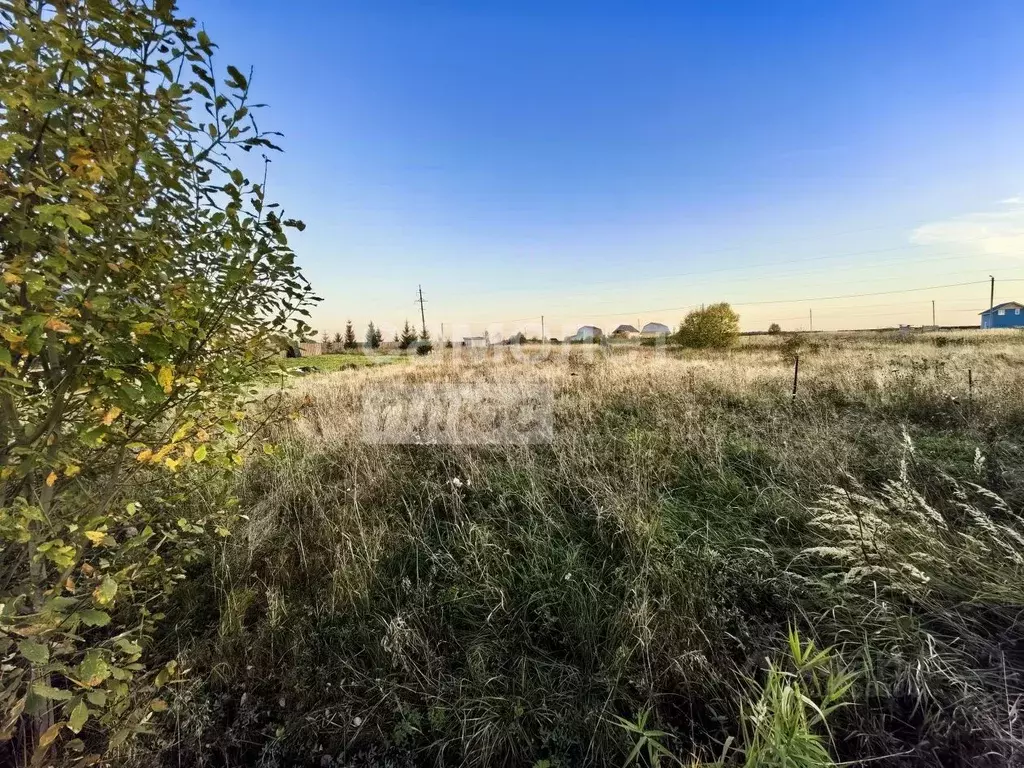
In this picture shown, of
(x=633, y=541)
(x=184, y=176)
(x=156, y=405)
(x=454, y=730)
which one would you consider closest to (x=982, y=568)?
(x=633, y=541)

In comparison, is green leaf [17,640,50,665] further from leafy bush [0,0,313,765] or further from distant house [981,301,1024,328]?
distant house [981,301,1024,328]

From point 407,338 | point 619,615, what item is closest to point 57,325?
point 619,615

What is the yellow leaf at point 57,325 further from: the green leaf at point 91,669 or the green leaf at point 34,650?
the green leaf at point 91,669

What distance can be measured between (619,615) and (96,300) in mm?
2592

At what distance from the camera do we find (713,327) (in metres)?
25.6

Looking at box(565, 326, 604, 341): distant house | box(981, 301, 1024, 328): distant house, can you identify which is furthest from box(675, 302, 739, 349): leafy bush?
box(981, 301, 1024, 328): distant house

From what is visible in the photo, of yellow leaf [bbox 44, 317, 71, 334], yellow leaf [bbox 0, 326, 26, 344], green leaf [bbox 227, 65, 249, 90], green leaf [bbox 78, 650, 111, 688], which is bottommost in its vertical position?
green leaf [bbox 78, 650, 111, 688]

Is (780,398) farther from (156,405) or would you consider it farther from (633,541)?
(156,405)

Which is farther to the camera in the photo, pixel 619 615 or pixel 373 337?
pixel 373 337

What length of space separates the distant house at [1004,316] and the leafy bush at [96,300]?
76.7 meters

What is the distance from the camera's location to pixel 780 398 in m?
6.59

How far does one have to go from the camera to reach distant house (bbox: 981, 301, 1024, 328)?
51.5m

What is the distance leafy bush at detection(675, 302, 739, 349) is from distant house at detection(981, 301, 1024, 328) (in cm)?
5090

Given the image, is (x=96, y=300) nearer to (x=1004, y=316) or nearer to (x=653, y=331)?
(x=653, y=331)
